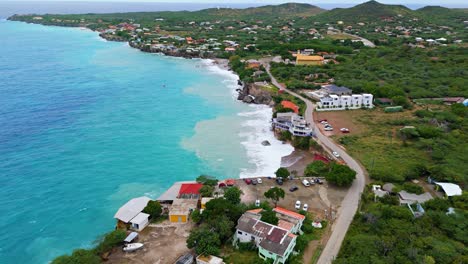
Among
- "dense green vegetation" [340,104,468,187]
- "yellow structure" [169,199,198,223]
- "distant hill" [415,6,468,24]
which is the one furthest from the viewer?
"distant hill" [415,6,468,24]

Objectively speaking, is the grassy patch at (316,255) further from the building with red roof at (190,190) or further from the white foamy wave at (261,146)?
the white foamy wave at (261,146)

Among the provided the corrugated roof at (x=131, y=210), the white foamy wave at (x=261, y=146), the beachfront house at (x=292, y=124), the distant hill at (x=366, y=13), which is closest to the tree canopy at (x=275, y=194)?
the white foamy wave at (x=261, y=146)

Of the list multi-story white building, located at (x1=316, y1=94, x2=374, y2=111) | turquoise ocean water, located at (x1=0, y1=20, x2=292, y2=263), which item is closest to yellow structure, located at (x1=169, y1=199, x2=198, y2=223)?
turquoise ocean water, located at (x1=0, y1=20, x2=292, y2=263)

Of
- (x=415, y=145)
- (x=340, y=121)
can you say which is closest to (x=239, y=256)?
(x=415, y=145)

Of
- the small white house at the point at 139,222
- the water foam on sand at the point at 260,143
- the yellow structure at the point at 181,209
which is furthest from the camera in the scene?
the water foam on sand at the point at 260,143

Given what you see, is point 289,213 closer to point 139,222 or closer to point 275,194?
point 275,194

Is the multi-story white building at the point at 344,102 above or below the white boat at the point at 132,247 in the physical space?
above

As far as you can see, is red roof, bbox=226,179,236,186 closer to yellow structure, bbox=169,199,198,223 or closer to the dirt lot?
the dirt lot
